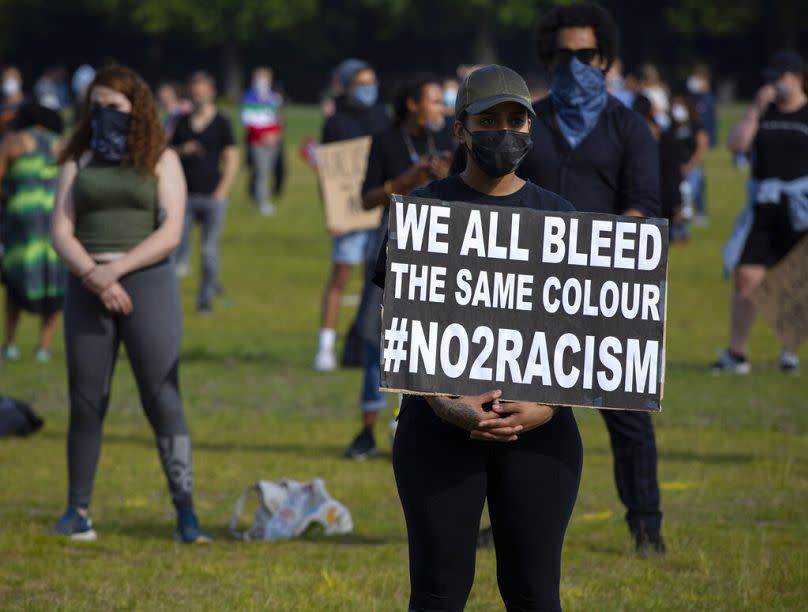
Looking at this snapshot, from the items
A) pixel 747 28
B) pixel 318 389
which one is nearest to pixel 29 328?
pixel 318 389

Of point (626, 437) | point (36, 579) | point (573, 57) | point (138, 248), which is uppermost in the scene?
point (573, 57)

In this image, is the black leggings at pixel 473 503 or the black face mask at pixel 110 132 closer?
the black leggings at pixel 473 503

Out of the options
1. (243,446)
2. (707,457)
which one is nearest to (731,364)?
(707,457)

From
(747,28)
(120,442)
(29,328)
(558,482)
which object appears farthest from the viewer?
(747,28)

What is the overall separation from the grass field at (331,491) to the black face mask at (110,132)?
1.86 meters

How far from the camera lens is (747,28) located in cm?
7881

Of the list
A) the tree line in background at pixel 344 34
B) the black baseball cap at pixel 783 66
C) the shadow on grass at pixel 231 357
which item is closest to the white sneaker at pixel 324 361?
the shadow on grass at pixel 231 357

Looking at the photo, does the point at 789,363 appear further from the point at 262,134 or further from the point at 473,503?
Answer: the point at 262,134

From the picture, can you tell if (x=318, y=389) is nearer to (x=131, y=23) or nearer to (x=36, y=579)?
(x=36, y=579)

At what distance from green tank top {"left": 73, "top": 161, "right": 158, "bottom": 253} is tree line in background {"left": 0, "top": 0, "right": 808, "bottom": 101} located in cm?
7092

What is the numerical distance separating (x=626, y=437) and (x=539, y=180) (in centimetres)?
125

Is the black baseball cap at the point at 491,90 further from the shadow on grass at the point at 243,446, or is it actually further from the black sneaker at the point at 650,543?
the shadow on grass at the point at 243,446

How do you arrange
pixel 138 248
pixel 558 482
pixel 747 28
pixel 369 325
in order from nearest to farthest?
pixel 558 482, pixel 138 248, pixel 369 325, pixel 747 28

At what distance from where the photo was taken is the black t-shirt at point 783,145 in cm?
1160
